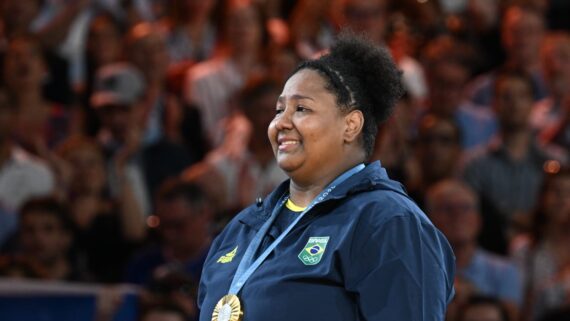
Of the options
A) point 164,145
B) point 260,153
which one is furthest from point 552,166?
point 164,145

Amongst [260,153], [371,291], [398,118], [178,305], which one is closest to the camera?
[371,291]

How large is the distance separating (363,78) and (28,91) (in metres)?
5.07

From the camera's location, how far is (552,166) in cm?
844

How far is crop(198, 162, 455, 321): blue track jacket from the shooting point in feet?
10.6

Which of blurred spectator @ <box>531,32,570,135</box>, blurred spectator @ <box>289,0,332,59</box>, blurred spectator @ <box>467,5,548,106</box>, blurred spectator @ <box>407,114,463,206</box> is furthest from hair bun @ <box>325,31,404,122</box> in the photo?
blurred spectator @ <box>289,0,332,59</box>

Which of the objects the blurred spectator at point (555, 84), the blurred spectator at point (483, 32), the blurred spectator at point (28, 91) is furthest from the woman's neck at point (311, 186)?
the blurred spectator at point (483, 32)

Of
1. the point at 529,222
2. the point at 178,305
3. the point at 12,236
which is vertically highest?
the point at 12,236

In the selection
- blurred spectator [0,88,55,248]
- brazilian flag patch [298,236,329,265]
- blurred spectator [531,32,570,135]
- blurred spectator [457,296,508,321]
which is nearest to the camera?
brazilian flag patch [298,236,329,265]

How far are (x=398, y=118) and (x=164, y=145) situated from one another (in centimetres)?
170

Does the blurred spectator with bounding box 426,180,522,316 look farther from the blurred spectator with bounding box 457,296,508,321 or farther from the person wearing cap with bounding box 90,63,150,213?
the person wearing cap with bounding box 90,63,150,213

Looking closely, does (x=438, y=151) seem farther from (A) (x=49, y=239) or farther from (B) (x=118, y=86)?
(A) (x=49, y=239)

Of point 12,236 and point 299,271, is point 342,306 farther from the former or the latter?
point 12,236

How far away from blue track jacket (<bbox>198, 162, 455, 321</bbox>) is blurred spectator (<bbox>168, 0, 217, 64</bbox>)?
6.14 metres

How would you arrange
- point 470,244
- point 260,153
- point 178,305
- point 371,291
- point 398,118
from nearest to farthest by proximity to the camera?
point 371,291 < point 178,305 < point 470,244 < point 260,153 < point 398,118
